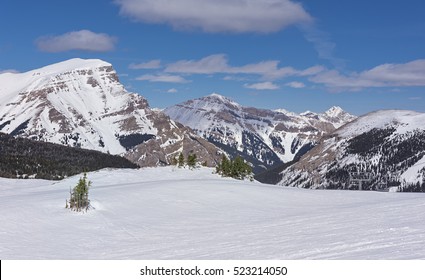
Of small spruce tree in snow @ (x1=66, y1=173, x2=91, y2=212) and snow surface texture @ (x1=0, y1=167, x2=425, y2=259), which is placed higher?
small spruce tree in snow @ (x1=66, y1=173, x2=91, y2=212)

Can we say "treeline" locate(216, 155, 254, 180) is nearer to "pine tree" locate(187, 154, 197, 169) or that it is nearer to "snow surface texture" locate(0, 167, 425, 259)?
"pine tree" locate(187, 154, 197, 169)

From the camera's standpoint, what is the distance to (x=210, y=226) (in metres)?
28.1

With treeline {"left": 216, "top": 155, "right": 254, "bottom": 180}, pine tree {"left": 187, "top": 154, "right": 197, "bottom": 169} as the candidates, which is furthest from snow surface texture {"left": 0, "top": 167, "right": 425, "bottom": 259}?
pine tree {"left": 187, "top": 154, "right": 197, "bottom": 169}

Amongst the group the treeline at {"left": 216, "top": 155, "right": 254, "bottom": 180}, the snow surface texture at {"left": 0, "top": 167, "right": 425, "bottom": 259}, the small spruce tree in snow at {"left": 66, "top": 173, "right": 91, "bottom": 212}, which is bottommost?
the snow surface texture at {"left": 0, "top": 167, "right": 425, "bottom": 259}

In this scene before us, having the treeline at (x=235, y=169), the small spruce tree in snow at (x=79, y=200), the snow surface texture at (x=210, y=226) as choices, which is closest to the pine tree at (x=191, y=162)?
the treeline at (x=235, y=169)

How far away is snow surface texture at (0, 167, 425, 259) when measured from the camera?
1877 centimetres

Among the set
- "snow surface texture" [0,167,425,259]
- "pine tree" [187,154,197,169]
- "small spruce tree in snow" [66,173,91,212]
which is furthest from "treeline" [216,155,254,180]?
"small spruce tree in snow" [66,173,91,212]

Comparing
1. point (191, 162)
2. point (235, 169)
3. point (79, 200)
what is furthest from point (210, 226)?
point (191, 162)

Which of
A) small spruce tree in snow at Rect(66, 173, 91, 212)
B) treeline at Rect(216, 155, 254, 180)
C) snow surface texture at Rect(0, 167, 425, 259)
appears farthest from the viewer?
treeline at Rect(216, 155, 254, 180)

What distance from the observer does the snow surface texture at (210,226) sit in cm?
1877

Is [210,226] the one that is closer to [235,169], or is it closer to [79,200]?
[79,200]

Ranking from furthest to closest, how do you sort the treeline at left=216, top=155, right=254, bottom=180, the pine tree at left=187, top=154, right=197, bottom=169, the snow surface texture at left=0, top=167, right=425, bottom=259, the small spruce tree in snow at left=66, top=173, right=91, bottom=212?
the pine tree at left=187, top=154, right=197, bottom=169 → the treeline at left=216, top=155, right=254, bottom=180 → the small spruce tree in snow at left=66, top=173, right=91, bottom=212 → the snow surface texture at left=0, top=167, right=425, bottom=259

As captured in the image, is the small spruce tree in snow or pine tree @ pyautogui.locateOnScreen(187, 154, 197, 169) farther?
pine tree @ pyautogui.locateOnScreen(187, 154, 197, 169)
